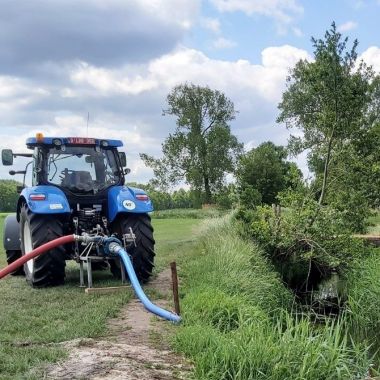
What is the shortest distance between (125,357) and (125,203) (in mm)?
4189

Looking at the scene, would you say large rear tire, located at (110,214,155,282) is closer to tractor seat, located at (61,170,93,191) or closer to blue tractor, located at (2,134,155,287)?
blue tractor, located at (2,134,155,287)

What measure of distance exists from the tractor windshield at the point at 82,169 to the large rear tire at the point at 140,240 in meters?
0.83

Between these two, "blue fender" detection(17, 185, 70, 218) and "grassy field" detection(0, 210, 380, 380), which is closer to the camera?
"grassy field" detection(0, 210, 380, 380)

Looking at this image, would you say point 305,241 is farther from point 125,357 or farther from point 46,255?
point 125,357

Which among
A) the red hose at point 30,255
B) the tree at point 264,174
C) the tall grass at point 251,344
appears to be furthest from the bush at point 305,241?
the tree at point 264,174

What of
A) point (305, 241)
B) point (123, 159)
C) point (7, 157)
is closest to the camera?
point (7, 157)

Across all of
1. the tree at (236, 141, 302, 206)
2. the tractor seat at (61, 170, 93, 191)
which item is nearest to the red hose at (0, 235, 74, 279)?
the tractor seat at (61, 170, 93, 191)

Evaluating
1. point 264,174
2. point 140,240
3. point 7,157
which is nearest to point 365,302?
point 140,240

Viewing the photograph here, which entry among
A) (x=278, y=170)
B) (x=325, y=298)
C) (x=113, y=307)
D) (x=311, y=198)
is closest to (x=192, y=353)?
(x=113, y=307)

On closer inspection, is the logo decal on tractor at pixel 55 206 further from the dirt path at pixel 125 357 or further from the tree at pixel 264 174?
the tree at pixel 264 174

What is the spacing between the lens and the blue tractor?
8234 millimetres

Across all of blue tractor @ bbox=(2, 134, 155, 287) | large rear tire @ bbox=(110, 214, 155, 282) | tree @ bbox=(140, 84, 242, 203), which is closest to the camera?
blue tractor @ bbox=(2, 134, 155, 287)

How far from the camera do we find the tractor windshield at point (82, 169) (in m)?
9.06

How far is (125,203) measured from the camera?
8.52 m
